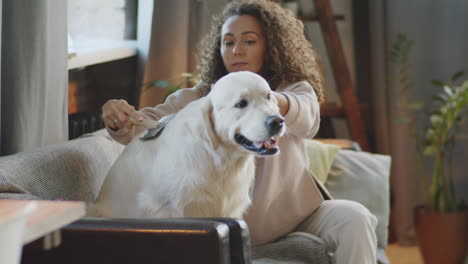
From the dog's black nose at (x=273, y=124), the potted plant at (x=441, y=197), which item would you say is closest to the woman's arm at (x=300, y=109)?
the dog's black nose at (x=273, y=124)

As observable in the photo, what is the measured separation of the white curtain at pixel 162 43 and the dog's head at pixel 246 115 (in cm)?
155

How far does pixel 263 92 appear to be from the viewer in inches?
51.4

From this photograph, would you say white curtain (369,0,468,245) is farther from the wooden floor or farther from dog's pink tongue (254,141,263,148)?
dog's pink tongue (254,141,263,148)

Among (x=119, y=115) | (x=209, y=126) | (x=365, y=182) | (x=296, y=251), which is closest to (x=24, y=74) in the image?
(x=119, y=115)

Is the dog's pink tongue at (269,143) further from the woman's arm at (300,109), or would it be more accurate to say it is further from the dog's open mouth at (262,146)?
the woman's arm at (300,109)

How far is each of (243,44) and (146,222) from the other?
87 cm

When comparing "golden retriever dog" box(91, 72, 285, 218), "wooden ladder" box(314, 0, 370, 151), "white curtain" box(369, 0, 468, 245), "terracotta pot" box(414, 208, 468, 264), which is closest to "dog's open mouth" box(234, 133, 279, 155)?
"golden retriever dog" box(91, 72, 285, 218)

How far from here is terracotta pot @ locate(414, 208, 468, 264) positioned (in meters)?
3.33

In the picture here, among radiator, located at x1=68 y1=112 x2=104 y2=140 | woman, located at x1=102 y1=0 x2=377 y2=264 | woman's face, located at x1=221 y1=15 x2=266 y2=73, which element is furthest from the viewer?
radiator, located at x1=68 y1=112 x2=104 y2=140

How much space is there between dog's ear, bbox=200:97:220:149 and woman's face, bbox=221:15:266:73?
0.44m

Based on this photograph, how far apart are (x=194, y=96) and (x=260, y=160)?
27 cm

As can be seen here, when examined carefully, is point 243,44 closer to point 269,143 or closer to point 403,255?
point 269,143

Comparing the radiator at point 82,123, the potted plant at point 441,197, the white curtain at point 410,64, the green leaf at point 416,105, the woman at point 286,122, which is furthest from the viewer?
the white curtain at point 410,64

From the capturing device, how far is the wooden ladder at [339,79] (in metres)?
3.33
